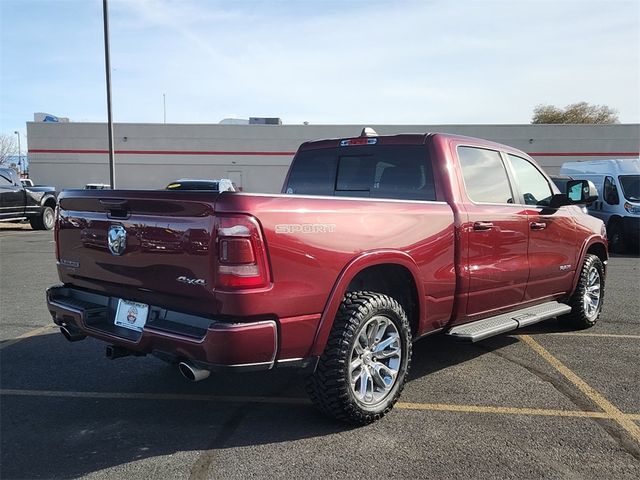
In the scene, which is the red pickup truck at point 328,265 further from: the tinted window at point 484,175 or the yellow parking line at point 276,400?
the yellow parking line at point 276,400

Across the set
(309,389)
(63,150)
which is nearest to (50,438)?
(309,389)

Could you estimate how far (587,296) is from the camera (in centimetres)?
598

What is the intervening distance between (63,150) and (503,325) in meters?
35.5

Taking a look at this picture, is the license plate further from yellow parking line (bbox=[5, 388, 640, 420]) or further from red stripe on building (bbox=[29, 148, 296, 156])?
red stripe on building (bbox=[29, 148, 296, 156])

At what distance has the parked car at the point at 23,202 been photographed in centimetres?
1672

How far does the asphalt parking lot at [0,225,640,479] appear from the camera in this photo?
9.93ft

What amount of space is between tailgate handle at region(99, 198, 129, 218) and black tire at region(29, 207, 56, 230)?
16.8 meters

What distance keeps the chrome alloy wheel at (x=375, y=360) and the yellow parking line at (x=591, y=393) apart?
5.01 feet

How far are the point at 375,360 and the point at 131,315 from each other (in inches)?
63.9

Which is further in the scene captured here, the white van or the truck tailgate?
the white van

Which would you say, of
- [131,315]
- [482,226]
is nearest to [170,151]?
[482,226]

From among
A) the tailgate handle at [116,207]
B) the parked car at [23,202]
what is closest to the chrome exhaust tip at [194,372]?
the tailgate handle at [116,207]

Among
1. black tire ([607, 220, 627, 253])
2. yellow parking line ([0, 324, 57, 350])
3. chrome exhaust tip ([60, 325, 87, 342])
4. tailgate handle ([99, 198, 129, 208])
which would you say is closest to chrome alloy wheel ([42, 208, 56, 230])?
yellow parking line ([0, 324, 57, 350])

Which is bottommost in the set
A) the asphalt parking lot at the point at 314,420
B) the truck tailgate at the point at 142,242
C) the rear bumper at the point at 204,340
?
the asphalt parking lot at the point at 314,420
